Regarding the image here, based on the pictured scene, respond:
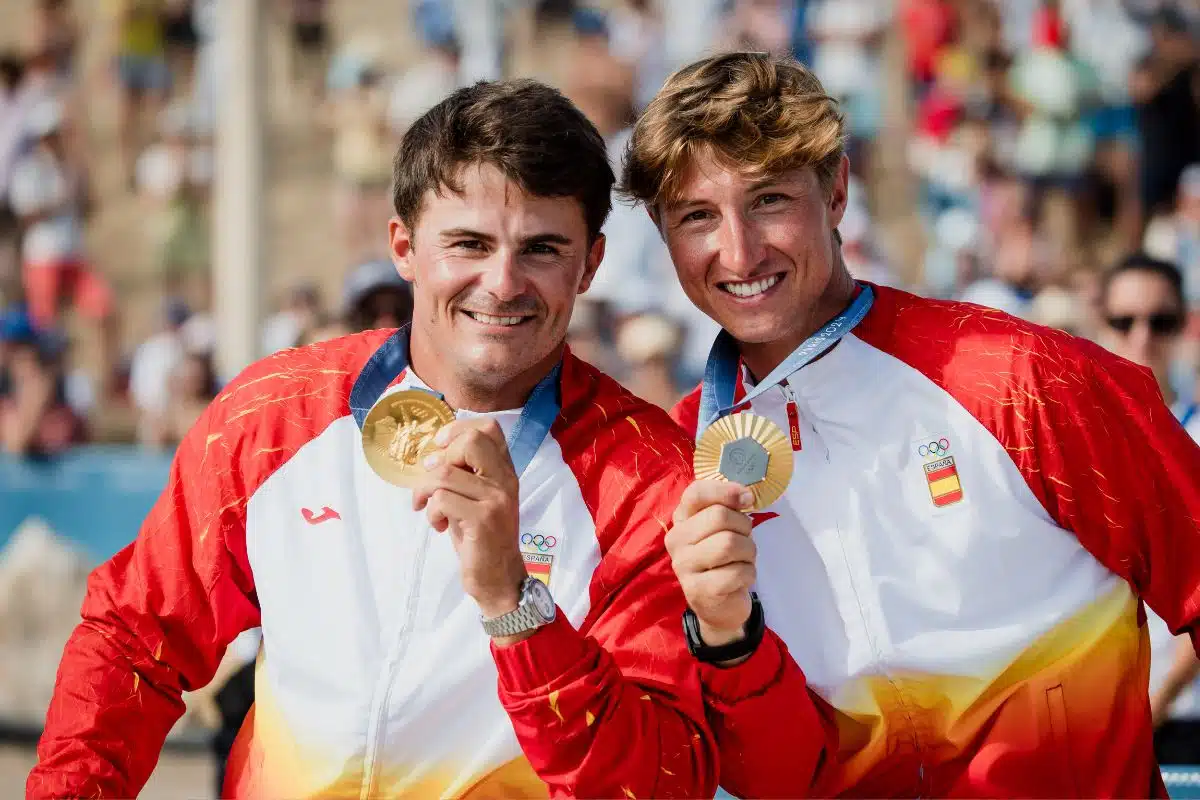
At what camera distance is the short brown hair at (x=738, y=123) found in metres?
3.28

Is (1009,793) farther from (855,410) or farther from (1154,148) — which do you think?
(1154,148)

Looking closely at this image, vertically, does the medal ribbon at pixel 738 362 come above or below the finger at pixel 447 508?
above

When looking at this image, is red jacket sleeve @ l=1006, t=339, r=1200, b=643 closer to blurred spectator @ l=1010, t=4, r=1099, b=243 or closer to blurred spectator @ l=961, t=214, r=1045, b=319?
blurred spectator @ l=961, t=214, r=1045, b=319

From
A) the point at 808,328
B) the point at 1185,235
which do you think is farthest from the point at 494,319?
the point at 1185,235

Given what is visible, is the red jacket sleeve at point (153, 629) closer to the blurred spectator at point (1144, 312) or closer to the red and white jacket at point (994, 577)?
the red and white jacket at point (994, 577)

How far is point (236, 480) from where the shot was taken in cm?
321

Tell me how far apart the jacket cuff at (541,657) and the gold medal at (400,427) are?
0.39 metres

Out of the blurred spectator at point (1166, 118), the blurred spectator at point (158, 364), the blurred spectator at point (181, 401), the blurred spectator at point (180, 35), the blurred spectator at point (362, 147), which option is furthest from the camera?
the blurred spectator at point (180, 35)

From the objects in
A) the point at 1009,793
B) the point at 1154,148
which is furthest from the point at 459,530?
the point at 1154,148

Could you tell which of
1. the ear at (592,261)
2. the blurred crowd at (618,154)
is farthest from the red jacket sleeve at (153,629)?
the blurred crowd at (618,154)

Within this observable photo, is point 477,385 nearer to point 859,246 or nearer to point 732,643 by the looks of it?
point 732,643

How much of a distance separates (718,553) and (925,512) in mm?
662

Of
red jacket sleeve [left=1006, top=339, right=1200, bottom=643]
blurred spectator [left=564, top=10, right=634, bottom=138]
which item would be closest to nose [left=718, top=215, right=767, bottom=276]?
red jacket sleeve [left=1006, top=339, right=1200, bottom=643]

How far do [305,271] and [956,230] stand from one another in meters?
4.85
